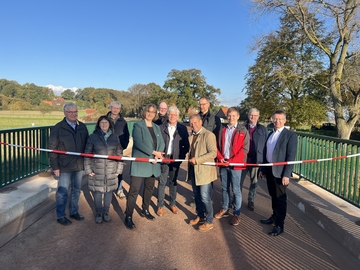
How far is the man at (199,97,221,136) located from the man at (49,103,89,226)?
2.20 metres

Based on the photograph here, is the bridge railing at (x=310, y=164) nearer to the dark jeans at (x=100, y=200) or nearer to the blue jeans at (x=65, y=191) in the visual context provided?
the blue jeans at (x=65, y=191)

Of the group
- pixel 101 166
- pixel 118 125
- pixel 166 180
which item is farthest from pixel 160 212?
pixel 118 125

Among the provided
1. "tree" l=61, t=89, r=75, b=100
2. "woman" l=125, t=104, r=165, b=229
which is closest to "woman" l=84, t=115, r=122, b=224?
"woman" l=125, t=104, r=165, b=229

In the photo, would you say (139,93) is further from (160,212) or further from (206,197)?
(206,197)

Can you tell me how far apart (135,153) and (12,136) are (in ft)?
8.78

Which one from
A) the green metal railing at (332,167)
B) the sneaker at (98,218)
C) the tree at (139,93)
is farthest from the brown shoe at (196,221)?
the tree at (139,93)

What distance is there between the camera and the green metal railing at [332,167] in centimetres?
456

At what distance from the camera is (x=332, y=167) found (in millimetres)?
5172

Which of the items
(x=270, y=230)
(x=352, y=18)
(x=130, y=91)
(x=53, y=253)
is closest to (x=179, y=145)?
(x=270, y=230)

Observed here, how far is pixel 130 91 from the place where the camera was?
245ft

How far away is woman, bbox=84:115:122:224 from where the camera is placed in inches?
167

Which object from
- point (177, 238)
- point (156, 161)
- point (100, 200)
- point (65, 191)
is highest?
point (156, 161)

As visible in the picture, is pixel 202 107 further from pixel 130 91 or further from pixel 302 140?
pixel 130 91

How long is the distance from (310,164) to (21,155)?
6266 millimetres
